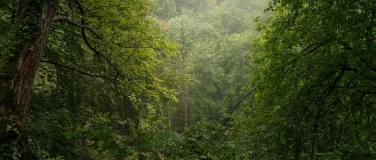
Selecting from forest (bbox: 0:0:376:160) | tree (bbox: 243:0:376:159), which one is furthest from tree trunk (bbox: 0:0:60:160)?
tree (bbox: 243:0:376:159)

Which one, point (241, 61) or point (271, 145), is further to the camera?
point (241, 61)

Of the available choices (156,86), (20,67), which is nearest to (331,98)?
(156,86)

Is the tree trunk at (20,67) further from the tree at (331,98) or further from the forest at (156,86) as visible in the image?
the tree at (331,98)

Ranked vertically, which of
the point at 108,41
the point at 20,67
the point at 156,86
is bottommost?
the point at 20,67

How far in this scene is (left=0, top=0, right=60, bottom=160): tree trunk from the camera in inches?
124

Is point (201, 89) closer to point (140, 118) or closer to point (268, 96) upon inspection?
point (140, 118)

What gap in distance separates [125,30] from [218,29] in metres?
31.2

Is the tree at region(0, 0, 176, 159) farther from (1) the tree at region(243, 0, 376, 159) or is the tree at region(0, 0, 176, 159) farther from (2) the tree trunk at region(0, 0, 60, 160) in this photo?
(1) the tree at region(243, 0, 376, 159)

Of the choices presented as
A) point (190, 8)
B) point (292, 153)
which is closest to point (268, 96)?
point (292, 153)

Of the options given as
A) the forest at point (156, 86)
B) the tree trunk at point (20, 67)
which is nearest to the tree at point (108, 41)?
the forest at point (156, 86)

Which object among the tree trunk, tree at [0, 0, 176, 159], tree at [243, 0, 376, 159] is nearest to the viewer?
the tree trunk

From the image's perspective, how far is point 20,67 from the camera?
340 cm

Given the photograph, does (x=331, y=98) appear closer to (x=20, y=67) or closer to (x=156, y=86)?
(x=156, y=86)

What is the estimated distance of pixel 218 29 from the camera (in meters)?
36.4
